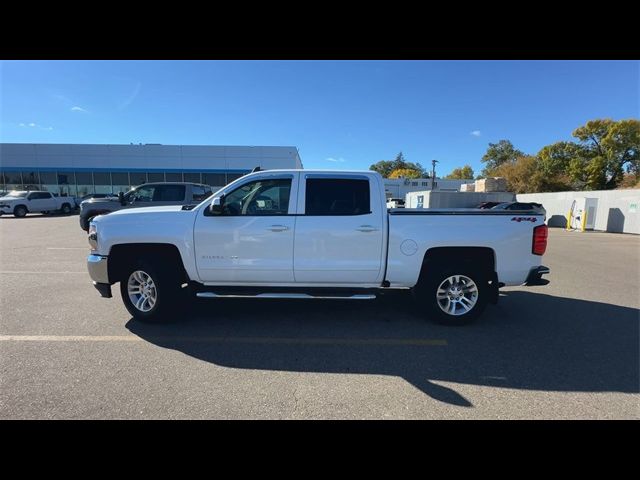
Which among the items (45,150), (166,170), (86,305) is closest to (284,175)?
(86,305)

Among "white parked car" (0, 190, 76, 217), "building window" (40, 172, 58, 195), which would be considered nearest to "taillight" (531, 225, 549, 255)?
"white parked car" (0, 190, 76, 217)

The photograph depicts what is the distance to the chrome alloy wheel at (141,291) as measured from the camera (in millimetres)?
4371

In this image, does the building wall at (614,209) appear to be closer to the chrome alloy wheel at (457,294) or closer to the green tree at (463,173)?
the chrome alloy wheel at (457,294)

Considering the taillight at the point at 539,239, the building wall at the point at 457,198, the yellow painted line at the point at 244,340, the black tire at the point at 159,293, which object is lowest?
the yellow painted line at the point at 244,340

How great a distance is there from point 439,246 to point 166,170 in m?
35.7

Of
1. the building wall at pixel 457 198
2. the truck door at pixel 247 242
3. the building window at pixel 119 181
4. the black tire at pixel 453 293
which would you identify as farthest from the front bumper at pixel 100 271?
the building window at pixel 119 181

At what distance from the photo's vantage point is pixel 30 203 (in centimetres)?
2317

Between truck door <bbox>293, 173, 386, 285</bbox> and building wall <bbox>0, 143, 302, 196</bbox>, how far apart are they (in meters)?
29.5

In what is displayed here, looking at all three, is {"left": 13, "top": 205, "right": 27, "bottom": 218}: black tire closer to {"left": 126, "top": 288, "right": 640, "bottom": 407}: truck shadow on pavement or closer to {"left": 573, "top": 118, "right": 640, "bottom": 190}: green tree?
{"left": 126, "top": 288, "right": 640, "bottom": 407}: truck shadow on pavement

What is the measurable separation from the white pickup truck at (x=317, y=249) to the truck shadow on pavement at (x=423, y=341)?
0.46 metres

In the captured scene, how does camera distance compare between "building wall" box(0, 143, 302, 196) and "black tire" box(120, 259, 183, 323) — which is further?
"building wall" box(0, 143, 302, 196)

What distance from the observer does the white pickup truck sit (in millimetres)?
4199
